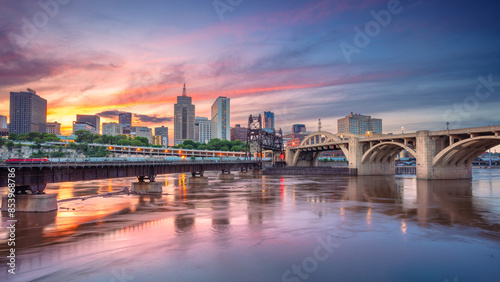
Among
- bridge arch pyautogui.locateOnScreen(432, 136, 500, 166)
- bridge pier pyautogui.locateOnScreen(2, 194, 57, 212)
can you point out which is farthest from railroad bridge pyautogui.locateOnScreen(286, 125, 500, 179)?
bridge pier pyautogui.locateOnScreen(2, 194, 57, 212)

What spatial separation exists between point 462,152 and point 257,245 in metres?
76.3

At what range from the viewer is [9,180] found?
2917 centimetres

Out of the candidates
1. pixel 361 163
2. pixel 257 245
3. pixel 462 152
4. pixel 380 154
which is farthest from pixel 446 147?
pixel 257 245

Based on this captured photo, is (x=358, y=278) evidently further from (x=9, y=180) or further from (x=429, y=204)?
(x=9, y=180)

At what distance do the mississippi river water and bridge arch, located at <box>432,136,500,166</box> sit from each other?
151ft

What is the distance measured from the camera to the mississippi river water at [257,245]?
50.2ft

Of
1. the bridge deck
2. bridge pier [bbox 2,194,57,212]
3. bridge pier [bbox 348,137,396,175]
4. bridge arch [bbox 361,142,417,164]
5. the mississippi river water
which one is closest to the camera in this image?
the mississippi river water

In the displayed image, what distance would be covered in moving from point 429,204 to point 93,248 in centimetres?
3662

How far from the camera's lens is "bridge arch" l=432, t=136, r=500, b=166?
70.9 metres

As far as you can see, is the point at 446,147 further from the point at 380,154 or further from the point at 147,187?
the point at 147,187

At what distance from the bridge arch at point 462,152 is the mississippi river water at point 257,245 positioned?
4613 cm

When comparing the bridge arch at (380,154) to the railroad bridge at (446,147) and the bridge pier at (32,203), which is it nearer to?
the railroad bridge at (446,147)

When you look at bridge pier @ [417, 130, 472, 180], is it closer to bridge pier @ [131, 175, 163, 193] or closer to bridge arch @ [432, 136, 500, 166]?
bridge arch @ [432, 136, 500, 166]

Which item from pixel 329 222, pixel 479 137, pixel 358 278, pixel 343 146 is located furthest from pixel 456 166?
pixel 358 278
